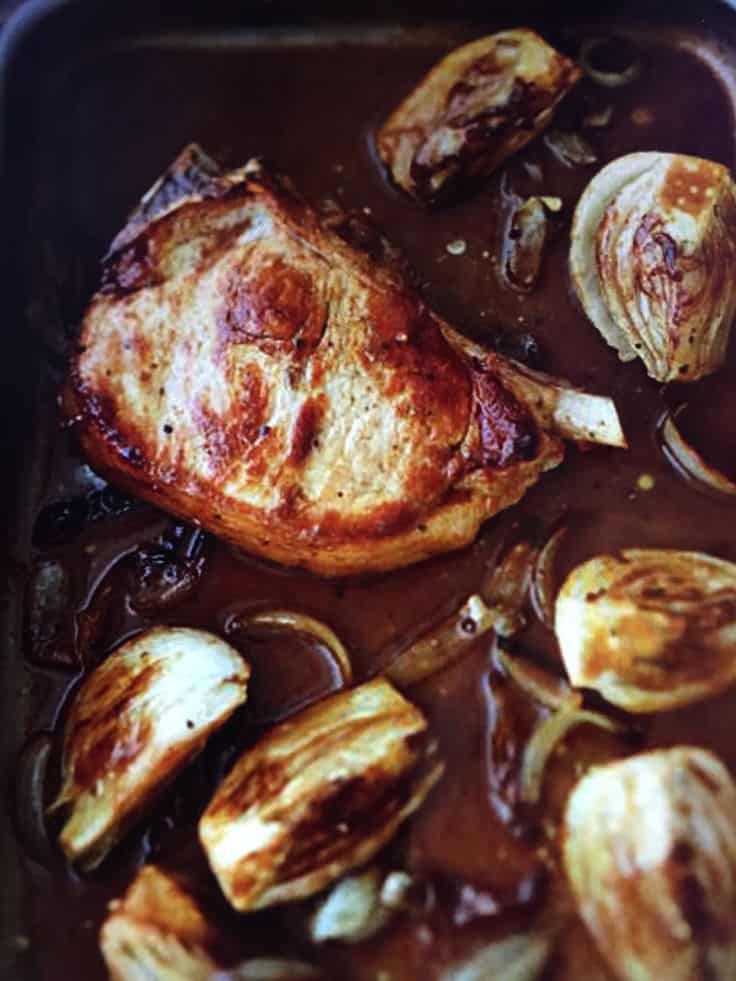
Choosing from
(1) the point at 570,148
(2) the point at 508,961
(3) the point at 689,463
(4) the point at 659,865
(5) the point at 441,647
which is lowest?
(2) the point at 508,961

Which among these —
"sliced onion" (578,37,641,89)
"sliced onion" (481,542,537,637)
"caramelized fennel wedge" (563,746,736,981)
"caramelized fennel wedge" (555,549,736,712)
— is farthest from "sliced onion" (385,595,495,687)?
"sliced onion" (578,37,641,89)

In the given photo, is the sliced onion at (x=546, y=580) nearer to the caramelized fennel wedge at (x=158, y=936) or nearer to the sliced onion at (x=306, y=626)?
the sliced onion at (x=306, y=626)

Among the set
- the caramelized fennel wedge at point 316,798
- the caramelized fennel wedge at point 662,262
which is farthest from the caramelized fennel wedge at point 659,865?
the caramelized fennel wedge at point 662,262

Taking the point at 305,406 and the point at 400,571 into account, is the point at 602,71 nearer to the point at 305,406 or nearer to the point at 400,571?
the point at 305,406

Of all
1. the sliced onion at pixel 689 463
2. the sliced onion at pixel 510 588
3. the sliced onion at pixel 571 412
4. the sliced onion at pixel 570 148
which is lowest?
the sliced onion at pixel 510 588

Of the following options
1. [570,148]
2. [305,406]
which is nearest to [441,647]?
[305,406]

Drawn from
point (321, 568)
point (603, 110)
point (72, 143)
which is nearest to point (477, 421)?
point (321, 568)

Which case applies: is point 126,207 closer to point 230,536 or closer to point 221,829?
point 230,536
